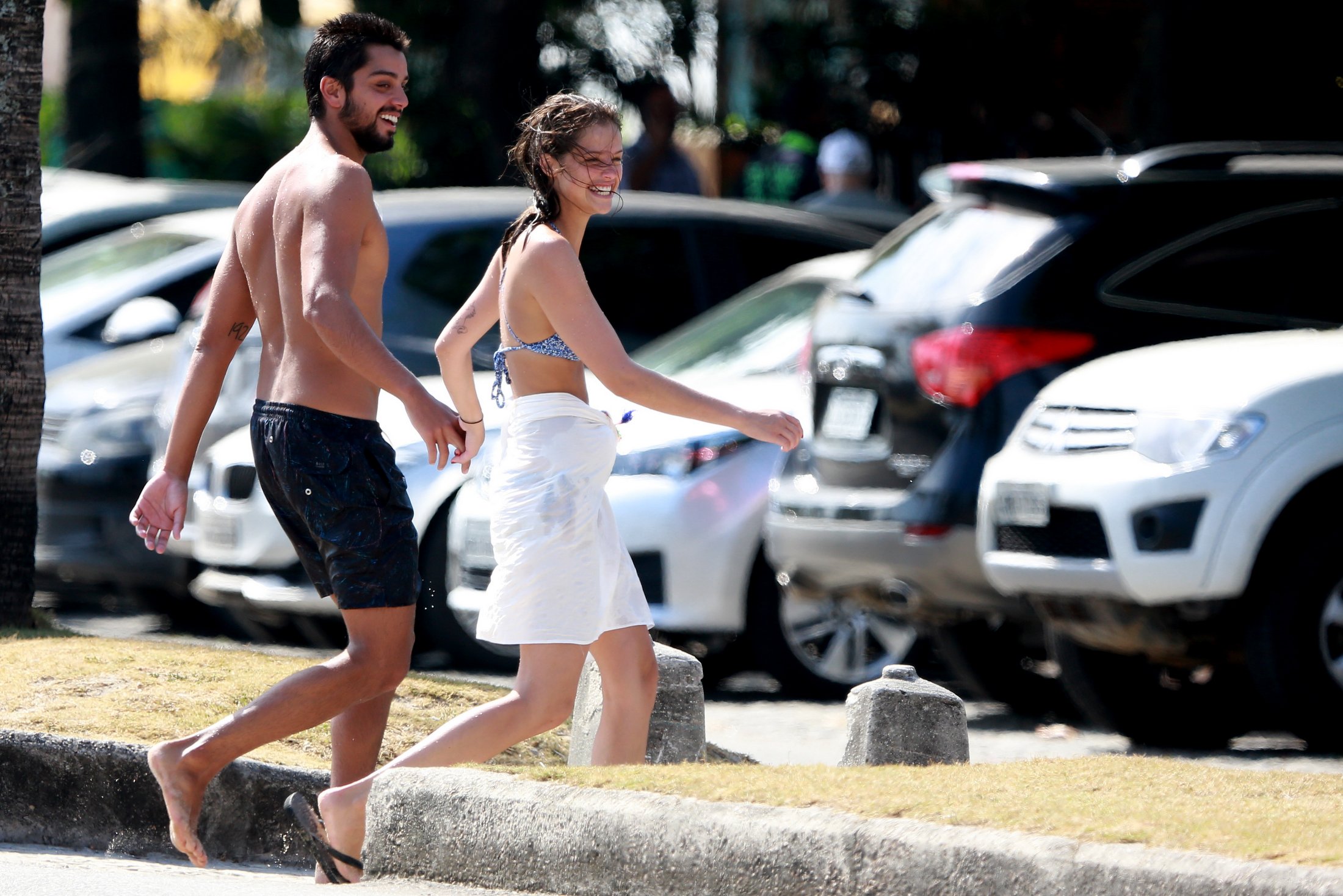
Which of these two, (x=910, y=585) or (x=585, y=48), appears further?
(x=585, y=48)

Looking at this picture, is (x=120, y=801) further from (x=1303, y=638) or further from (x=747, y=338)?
(x=747, y=338)

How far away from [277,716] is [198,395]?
77 centimetres

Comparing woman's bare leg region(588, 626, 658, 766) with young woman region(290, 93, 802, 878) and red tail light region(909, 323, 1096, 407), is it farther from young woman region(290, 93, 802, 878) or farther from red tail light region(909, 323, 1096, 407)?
red tail light region(909, 323, 1096, 407)

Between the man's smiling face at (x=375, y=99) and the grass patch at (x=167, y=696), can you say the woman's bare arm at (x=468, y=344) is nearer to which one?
the man's smiling face at (x=375, y=99)

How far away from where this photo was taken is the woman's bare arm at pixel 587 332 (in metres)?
4.60

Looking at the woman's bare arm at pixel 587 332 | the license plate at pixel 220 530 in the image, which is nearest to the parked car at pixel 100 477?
the license plate at pixel 220 530

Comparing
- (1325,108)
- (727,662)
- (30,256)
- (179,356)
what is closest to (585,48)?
(1325,108)

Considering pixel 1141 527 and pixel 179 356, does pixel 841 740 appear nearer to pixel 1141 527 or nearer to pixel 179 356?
pixel 1141 527

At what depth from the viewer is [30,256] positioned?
23.2 ft

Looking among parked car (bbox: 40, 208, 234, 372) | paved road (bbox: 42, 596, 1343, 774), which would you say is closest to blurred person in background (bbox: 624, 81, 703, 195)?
parked car (bbox: 40, 208, 234, 372)

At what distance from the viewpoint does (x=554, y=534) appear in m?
4.63

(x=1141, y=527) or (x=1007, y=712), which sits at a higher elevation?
(x=1141, y=527)

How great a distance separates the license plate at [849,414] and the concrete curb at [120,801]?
302cm

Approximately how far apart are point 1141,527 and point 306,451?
287 cm
